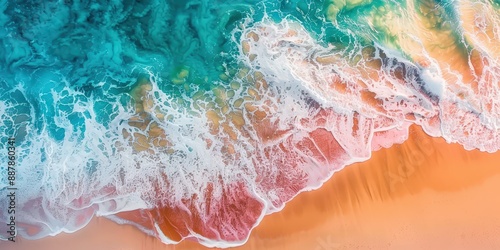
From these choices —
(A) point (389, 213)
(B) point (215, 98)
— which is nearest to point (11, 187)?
(B) point (215, 98)

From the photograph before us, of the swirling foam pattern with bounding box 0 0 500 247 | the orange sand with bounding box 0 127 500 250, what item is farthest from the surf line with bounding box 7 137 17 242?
the orange sand with bounding box 0 127 500 250

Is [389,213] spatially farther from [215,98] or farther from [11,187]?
[11,187]

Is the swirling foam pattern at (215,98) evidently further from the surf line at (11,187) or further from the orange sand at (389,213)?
the orange sand at (389,213)

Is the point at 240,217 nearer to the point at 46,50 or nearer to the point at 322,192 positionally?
the point at 322,192

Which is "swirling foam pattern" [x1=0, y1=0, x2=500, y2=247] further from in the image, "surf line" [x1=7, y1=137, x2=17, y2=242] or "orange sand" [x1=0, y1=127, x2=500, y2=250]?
Result: "orange sand" [x1=0, y1=127, x2=500, y2=250]

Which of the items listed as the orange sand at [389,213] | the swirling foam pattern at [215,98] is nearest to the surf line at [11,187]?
the swirling foam pattern at [215,98]

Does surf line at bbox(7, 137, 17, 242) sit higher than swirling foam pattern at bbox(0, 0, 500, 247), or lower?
lower

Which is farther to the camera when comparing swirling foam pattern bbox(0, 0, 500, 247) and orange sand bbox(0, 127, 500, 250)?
swirling foam pattern bbox(0, 0, 500, 247)
